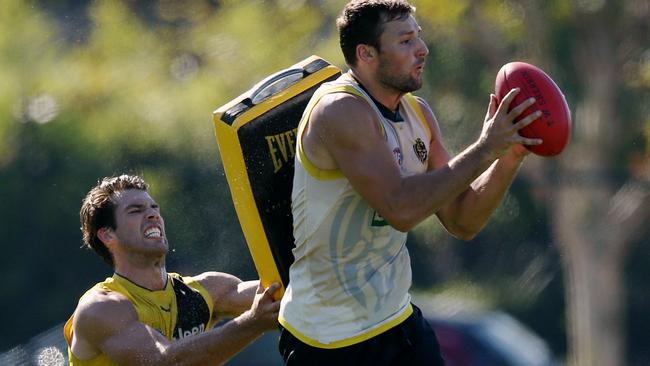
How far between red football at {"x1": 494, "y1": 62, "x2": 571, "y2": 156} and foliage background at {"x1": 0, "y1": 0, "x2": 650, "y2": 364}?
3271 mm

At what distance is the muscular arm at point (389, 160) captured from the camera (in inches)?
105

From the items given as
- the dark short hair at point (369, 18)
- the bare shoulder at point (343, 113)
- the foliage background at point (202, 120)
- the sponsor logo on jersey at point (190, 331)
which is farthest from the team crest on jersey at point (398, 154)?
the foliage background at point (202, 120)

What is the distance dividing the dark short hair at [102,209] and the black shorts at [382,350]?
1.00m

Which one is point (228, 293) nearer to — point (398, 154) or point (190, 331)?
point (190, 331)

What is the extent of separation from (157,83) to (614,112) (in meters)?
2.60

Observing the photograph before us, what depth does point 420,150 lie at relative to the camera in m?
2.98

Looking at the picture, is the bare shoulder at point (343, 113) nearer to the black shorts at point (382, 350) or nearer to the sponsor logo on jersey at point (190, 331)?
the black shorts at point (382, 350)

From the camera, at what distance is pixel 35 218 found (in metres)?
6.57

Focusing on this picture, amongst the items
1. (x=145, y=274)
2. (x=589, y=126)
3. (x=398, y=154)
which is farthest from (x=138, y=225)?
(x=589, y=126)

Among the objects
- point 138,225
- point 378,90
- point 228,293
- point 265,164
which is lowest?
point 228,293

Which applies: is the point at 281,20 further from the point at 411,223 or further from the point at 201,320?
the point at 411,223

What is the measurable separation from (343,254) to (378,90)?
0.43 m

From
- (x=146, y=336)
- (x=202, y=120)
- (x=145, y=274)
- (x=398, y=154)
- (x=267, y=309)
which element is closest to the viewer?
(x=398, y=154)

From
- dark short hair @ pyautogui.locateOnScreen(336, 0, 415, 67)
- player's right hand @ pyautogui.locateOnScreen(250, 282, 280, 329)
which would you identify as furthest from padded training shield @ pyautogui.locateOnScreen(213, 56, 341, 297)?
dark short hair @ pyautogui.locateOnScreen(336, 0, 415, 67)
